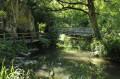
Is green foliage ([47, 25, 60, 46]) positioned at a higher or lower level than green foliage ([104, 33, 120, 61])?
higher

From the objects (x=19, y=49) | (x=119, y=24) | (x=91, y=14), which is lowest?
(x=19, y=49)

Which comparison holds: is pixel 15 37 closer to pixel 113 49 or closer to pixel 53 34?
pixel 53 34

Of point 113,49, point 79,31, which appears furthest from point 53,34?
point 113,49

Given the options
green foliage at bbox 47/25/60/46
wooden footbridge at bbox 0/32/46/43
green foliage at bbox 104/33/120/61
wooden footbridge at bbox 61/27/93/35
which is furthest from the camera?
wooden footbridge at bbox 61/27/93/35

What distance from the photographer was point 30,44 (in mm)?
14438

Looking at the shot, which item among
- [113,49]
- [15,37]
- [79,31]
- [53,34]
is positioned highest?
[79,31]

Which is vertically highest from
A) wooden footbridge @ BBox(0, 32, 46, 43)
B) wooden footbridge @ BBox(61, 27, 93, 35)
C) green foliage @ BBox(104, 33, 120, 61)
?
wooden footbridge @ BBox(61, 27, 93, 35)

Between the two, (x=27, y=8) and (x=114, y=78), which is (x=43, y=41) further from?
(x=114, y=78)

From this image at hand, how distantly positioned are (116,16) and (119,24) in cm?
88

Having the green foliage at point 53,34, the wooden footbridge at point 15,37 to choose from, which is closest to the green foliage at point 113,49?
the wooden footbridge at point 15,37

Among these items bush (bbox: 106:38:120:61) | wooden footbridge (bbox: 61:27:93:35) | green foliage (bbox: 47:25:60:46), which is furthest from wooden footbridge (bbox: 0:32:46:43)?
wooden footbridge (bbox: 61:27:93:35)

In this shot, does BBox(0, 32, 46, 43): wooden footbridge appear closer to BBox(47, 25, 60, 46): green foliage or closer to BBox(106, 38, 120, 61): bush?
BBox(47, 25, 60, 46): green foliage

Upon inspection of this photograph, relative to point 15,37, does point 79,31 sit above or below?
above

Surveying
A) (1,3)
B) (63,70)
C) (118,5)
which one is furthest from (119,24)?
(1,3)
